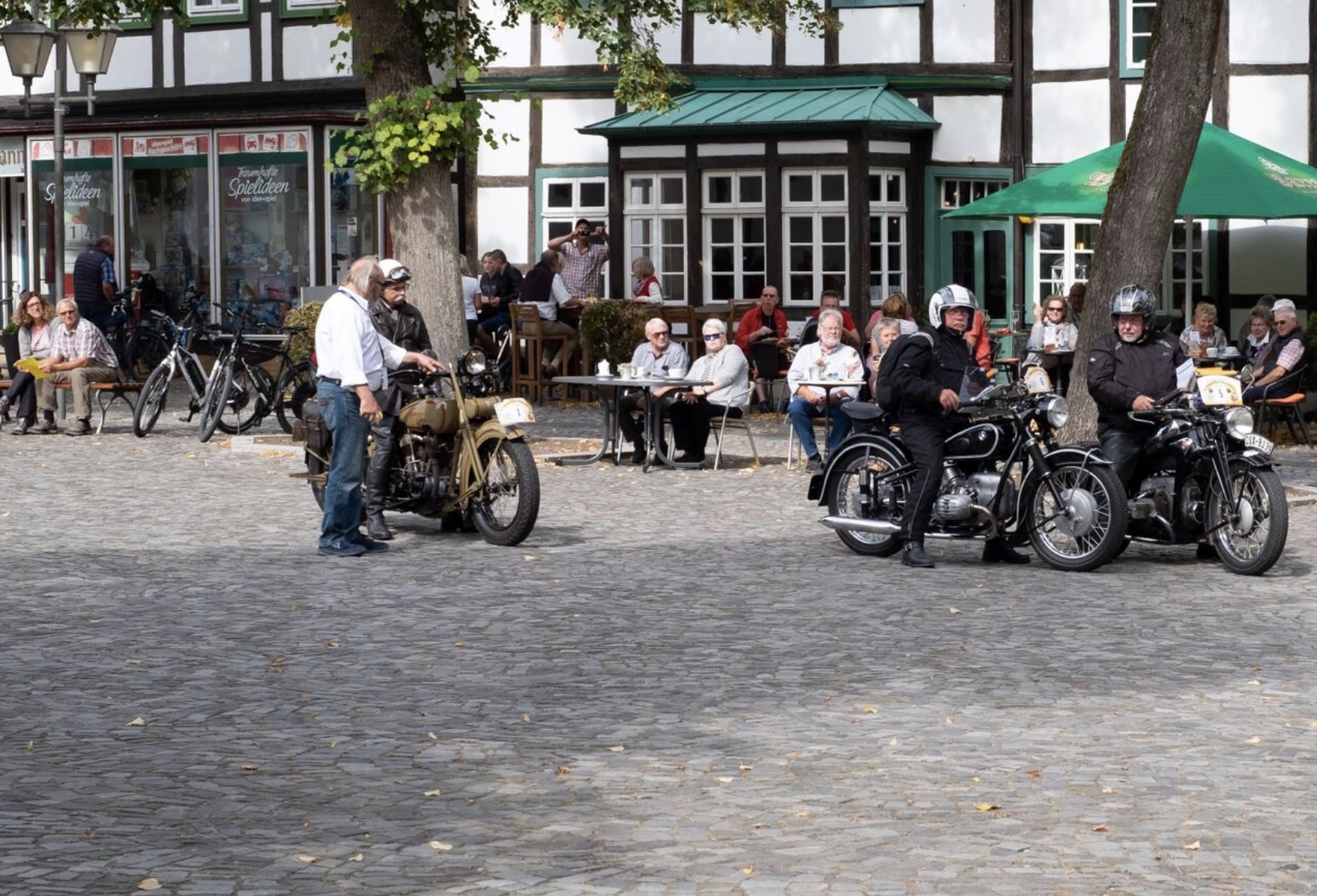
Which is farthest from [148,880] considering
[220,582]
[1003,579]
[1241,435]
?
[1241,435]

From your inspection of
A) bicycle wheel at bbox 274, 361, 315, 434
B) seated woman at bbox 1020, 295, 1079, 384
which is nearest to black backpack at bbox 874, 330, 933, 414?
seated woman at bbox 1020, 295, 1079, 384

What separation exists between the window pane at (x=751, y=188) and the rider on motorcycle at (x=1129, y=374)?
50.0ft

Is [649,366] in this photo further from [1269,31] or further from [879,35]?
[1269,31]

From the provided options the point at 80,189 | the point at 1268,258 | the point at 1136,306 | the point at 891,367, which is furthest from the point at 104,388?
the point at 1268,258

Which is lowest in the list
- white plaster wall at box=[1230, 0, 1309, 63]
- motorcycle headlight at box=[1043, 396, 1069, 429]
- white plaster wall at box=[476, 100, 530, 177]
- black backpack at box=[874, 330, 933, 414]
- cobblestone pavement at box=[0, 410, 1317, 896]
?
cobblestone pavement at box=[0, 410, 1317, 896]

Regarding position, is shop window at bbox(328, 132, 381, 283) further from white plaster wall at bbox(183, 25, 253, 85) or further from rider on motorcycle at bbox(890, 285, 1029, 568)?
rider on motorcycle at bbox(890, 285, 1029, 568)

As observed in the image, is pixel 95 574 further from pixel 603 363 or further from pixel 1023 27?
pixel 1023 27

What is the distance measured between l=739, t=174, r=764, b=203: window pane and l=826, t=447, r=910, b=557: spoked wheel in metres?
15.3

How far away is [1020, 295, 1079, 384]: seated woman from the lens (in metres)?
22.2

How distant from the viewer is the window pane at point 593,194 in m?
30.2

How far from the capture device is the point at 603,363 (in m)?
19.0

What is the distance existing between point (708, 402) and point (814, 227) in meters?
9.64

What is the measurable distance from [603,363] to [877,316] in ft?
10.6

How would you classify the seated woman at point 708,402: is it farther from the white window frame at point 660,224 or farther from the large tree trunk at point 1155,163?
the white window frame at point 660,224
